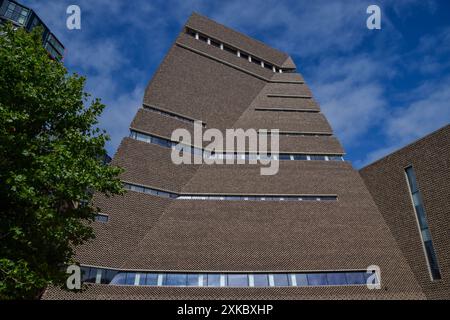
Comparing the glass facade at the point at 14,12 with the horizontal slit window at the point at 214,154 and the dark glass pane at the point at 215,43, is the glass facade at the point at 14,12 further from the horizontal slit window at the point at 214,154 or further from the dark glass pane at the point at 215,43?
the horizontal slit window at the point at 214,154

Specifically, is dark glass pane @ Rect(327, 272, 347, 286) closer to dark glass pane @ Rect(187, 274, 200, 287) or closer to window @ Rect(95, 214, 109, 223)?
dark glass pane @ Rect(187, 274, 200, 287)

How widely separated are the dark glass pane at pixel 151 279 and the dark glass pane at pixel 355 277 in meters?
14.0

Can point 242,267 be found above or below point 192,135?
below

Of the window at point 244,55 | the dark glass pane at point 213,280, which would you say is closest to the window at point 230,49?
the window at point 244,55

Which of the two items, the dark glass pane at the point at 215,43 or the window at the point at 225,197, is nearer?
the window at the point at 225,197

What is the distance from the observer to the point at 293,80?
42.4 metres

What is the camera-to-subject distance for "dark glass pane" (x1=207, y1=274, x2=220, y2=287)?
21.8 metres

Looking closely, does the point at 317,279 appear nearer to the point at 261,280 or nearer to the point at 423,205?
the point at 261,280

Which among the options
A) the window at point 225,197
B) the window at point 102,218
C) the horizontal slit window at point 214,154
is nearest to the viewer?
the window at point 102,218

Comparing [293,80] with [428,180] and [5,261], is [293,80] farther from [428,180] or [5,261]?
[5,261]

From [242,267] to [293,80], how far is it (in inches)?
1126

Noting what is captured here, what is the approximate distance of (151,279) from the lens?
21.6 m

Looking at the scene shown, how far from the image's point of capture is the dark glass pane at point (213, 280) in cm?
2183
